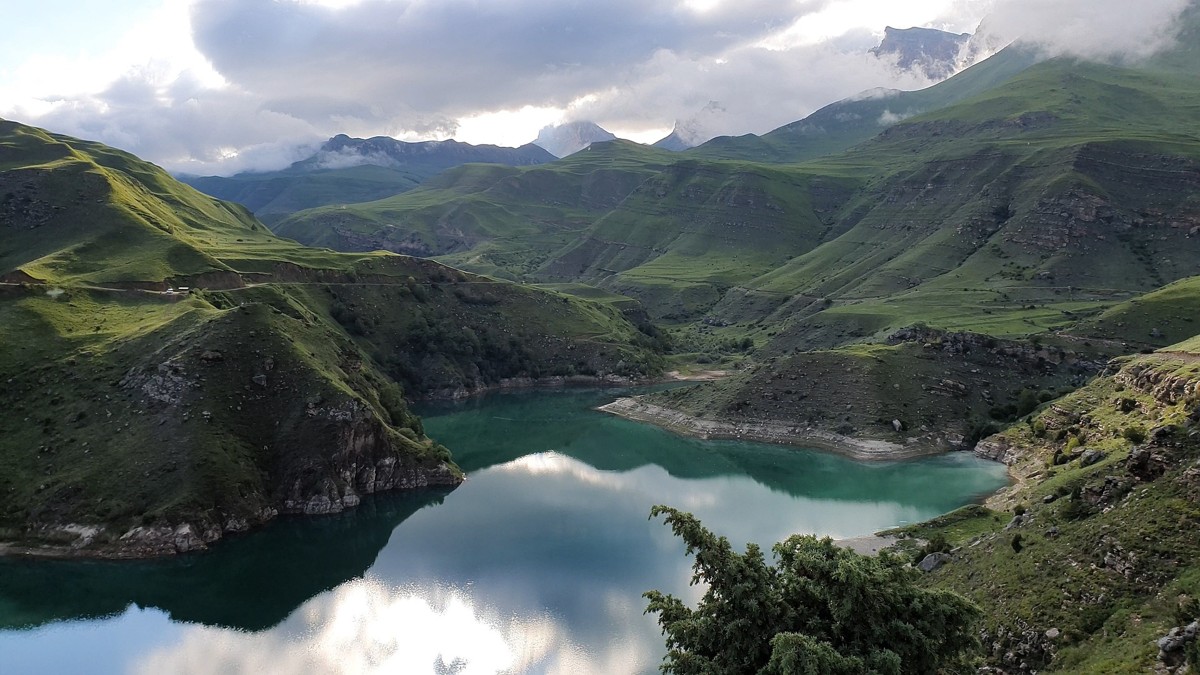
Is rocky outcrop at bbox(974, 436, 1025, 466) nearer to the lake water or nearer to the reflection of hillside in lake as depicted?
the lake water

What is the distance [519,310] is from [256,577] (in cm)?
11104

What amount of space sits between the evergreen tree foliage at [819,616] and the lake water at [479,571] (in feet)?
74.9

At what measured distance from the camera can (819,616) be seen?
27.6 meters

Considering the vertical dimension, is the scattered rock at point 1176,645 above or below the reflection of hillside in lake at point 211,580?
above

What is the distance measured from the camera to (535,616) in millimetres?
58062

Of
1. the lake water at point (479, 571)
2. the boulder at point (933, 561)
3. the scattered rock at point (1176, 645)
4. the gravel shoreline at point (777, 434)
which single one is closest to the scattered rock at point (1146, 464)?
the scattered rock at point (1176, 645)

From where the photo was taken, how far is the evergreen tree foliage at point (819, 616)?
86.3 ft

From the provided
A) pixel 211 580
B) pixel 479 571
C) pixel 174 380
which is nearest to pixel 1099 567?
pixel 479 571

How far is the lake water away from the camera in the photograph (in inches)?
2128

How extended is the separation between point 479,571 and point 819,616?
46.3 metres

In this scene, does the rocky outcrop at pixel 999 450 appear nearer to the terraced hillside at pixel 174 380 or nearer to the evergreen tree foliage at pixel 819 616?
the terraced hillside at pixel 174 380

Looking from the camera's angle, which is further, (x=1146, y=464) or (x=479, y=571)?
(x=479, y=571)

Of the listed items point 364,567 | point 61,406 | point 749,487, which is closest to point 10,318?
point 61,406

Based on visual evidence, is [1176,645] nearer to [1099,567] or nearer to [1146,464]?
[1099,567]
